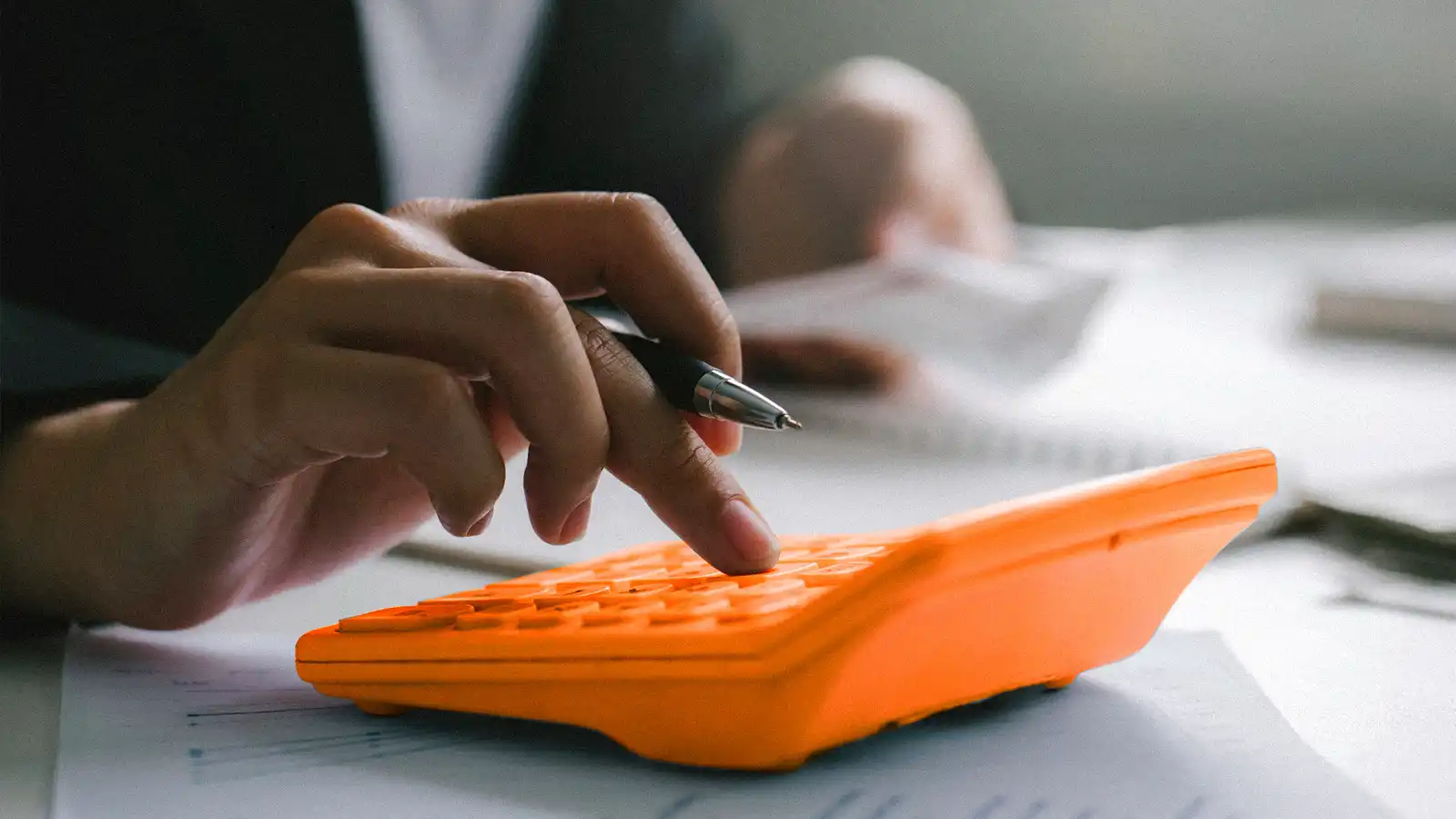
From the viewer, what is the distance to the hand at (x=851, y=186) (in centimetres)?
106

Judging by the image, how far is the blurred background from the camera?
111 centimetres

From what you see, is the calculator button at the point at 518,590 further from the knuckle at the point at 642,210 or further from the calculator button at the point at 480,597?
the knuckle at the point at 642,210

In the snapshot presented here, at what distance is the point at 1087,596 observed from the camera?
0.31 metres

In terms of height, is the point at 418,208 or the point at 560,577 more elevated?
the point at 418,208

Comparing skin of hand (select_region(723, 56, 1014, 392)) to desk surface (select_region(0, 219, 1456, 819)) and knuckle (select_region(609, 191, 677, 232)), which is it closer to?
desk surface (select_region(0, 219, 1456, 819))

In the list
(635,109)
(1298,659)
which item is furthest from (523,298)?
(635,109)

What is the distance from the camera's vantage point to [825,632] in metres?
0.26

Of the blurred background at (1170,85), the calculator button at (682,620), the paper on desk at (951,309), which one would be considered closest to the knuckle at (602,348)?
the calculator button at (682,620)

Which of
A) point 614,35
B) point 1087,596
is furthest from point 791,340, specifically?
point 1087,596

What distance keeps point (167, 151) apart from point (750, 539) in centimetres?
48

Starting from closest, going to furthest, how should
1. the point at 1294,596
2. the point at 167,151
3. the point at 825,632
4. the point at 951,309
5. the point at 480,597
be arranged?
1. the point at 825,632
2. the point at 480,597
3. the point at 1294,596
4. the point at 167,151
5. the point at 951,309

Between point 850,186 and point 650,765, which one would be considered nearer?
point 650,765

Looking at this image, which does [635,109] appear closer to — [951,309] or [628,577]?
[951,309]

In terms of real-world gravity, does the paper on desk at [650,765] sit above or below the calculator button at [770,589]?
below
